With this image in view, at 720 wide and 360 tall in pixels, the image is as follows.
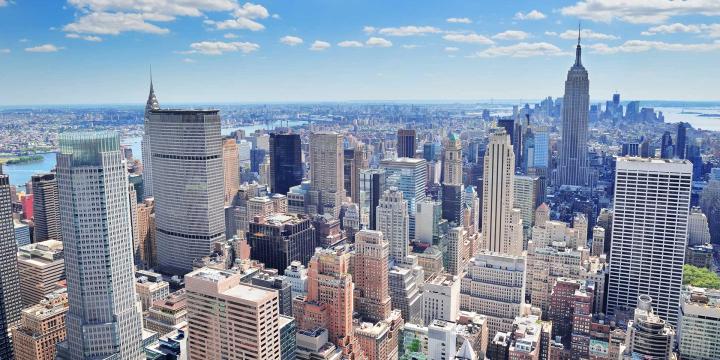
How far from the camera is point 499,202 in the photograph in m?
49.0

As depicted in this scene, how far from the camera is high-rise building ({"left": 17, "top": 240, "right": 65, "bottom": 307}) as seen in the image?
33.4 metres

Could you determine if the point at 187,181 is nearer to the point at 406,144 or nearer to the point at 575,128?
the point at 406,144

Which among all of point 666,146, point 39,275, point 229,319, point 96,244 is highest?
point 666,146

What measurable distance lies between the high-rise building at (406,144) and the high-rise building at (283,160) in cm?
1693

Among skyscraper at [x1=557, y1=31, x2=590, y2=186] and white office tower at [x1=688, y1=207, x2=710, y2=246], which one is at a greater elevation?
skyscraper at [x1=557, y1=31, x2=590, y2=186]

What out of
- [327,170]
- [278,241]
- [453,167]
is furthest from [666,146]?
[278,241]

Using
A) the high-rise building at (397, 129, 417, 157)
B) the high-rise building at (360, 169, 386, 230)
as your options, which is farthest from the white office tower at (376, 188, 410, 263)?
the high-rise building at (397, 129, 417, 157)

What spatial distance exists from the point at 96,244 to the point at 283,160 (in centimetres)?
4607

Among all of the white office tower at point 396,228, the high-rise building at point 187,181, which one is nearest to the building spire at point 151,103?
the high-rise building at point 187,181

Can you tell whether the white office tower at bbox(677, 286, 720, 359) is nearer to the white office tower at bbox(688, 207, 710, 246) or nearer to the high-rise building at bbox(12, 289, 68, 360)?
the white office tower at bbox(688, 207, 710, 246)

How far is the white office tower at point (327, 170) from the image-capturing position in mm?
61531

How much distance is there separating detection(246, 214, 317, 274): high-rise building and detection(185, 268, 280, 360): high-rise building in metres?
18.8

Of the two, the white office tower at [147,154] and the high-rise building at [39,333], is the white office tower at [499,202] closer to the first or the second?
the white office tower at [147,154]

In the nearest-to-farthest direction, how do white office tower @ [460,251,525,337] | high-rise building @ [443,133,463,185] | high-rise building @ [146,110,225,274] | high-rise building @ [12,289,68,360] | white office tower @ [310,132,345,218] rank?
high-rise building @ [12,289,68,360] < white office tower @ [460,251,525,337] < high-rise building @ [146,110,225,274] < high-rise building @ [443,133,463,185] < white office tower @ [310,132,345,218]
